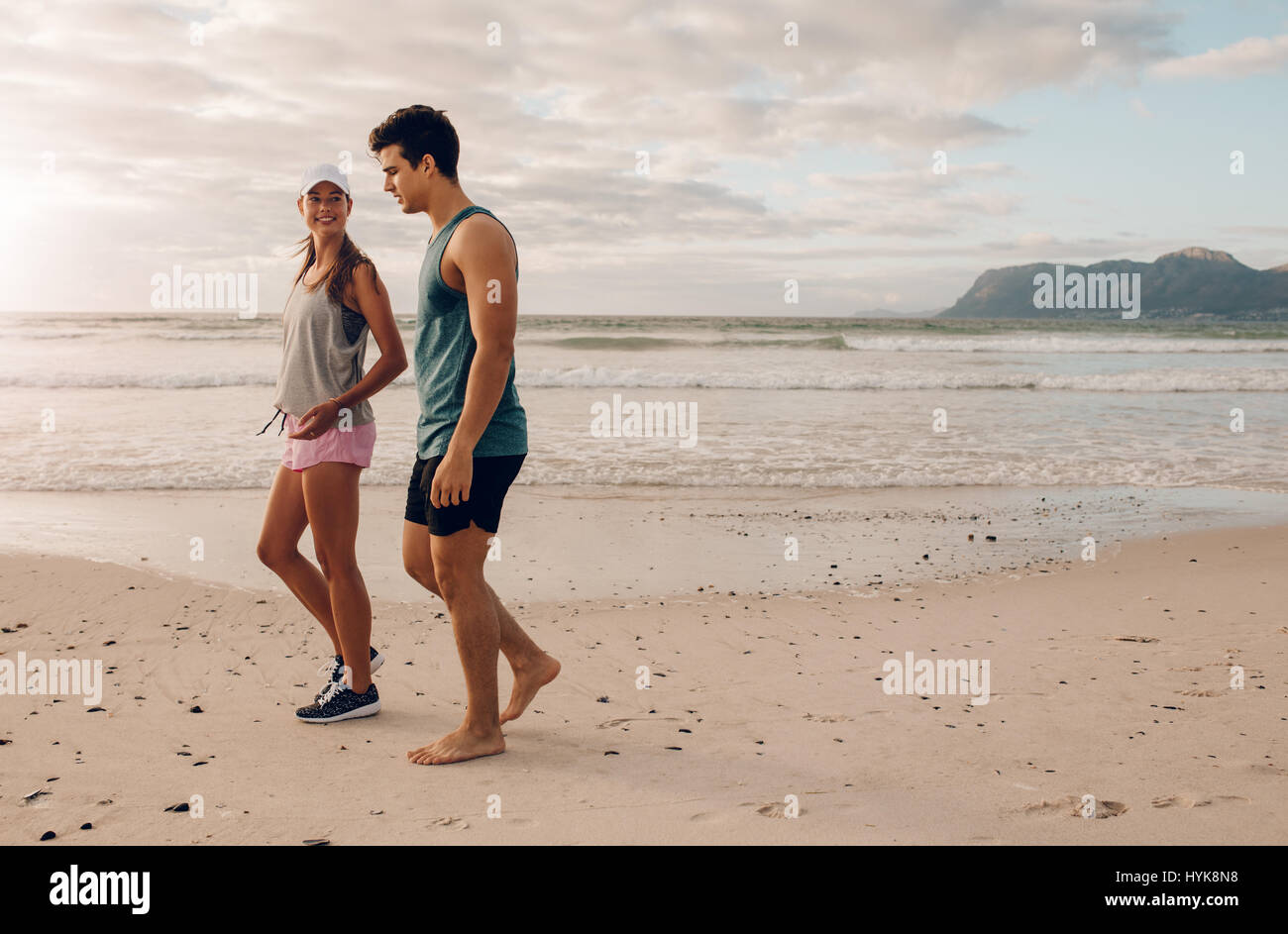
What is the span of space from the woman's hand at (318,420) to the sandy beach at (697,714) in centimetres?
114

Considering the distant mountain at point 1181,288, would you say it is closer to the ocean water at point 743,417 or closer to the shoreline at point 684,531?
the ocean water at point 743,417

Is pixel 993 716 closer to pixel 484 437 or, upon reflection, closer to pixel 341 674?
pixel 484 437

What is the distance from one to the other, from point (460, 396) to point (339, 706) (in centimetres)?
146

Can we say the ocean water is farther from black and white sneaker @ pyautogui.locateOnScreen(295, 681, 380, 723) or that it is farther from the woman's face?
the woman's face

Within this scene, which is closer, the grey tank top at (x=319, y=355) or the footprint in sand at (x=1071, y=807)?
the footprint in sand at (x=1071, y=807)

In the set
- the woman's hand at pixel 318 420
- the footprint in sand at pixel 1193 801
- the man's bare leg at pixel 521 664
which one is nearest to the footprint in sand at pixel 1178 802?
the footprint in sand at pixel 1193 801

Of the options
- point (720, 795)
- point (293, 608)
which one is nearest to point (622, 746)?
point (720, 795)

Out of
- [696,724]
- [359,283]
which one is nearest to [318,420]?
[359,283]

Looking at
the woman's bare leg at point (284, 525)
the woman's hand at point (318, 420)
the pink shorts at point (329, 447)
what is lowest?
the woman's bare leg at point (284, 525)

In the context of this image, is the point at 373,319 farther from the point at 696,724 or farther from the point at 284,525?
the point at 696,724

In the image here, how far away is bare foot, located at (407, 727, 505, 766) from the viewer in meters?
3.05

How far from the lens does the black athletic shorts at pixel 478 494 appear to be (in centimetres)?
284

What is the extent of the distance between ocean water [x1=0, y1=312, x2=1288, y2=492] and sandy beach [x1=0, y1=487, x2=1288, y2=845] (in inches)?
140
